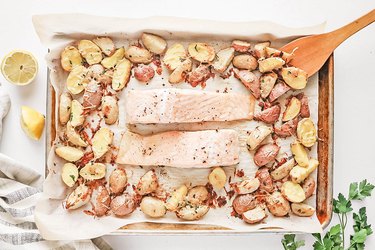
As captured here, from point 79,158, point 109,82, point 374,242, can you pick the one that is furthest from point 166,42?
point 374,242

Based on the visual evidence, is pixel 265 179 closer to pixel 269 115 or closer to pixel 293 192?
pixel 293 192

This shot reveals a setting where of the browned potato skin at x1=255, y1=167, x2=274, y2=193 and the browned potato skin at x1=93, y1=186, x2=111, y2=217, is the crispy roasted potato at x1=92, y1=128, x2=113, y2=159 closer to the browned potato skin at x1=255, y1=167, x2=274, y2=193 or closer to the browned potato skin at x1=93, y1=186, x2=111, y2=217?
the browned potato skin at x1=93, y1=186, x2=111, y2=217

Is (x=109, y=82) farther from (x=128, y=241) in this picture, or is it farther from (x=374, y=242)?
(x=374, y=242)

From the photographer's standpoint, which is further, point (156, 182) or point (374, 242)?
point (374, 242)

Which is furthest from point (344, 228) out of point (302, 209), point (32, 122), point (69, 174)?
point (32, 122)

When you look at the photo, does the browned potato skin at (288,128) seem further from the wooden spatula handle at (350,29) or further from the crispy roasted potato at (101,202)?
the crispy roasted potato at (101,202)

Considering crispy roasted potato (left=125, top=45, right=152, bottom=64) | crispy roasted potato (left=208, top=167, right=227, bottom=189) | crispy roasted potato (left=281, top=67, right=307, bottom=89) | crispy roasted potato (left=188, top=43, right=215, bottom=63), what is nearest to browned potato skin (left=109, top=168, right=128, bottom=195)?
crispy roasted potato (left=208, top=167, right=227, bottom=189)

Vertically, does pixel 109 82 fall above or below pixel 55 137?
above

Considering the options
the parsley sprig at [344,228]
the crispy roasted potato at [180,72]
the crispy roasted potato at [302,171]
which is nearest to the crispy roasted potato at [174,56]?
the crispy roasted potato at [180,72]
